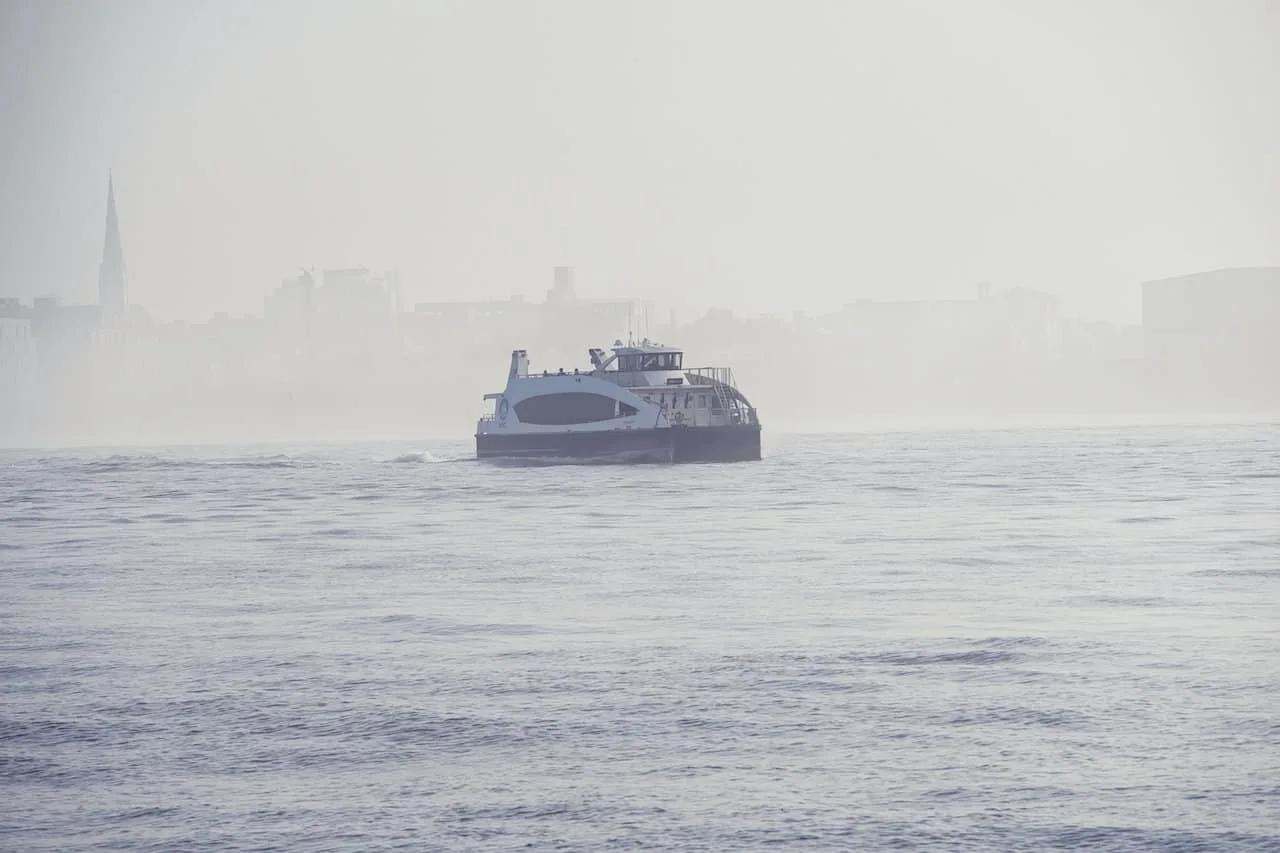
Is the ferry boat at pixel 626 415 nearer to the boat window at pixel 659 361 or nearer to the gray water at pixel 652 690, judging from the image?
the boat window at pixel 659 361

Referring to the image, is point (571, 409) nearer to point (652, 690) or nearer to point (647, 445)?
point (647, 445)

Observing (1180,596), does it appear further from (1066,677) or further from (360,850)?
(360,850)

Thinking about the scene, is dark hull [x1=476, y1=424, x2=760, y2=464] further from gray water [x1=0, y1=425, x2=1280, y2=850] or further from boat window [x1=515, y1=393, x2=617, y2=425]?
gray water [x1=0, y1=425, x2=1280, y2=850]

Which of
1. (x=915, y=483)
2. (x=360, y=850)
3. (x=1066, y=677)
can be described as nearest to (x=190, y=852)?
(x=360, y=850)

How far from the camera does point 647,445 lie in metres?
93.9

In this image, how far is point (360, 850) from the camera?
13727mm

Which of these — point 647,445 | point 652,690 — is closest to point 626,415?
point 647,445

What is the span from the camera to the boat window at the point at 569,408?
9531 centimetres

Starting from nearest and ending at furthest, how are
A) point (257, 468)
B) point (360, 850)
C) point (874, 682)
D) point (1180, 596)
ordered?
point (360, 850)
point (874, 682)
point (1180, 596)
point (257, 468)

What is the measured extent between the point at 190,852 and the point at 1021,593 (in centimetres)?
1999

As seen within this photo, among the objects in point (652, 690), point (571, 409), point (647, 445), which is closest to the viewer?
point (652, 690)

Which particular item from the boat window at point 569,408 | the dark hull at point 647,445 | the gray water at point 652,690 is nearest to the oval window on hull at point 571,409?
the boat window at point 569,408

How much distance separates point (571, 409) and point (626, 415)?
344 cm

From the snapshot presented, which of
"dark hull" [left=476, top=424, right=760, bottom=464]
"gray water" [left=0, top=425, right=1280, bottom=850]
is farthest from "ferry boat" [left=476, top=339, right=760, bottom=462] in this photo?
"gray water" [left=0, top=425, right=1280, bottom=850]
